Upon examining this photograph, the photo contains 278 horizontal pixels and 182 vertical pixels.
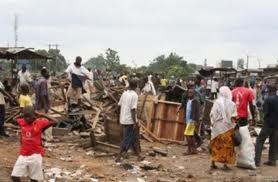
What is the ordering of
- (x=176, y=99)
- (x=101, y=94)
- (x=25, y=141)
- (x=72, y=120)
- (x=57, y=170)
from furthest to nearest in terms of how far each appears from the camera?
1. (x=101, y=94)
2. (x=176, y=99)
3. (x=72, y=120)
4. (x=57, y=170)
5. (x=25, y=141)

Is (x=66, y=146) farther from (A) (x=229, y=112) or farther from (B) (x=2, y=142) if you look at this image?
(A) (x=229, y=112)

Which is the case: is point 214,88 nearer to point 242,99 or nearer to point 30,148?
point 242,99

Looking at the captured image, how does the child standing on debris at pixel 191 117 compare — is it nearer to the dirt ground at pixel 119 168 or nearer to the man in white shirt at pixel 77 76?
the dirt ground at pixel 119 168

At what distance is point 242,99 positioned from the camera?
13289mm

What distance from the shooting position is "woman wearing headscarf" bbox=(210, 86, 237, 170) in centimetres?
1230

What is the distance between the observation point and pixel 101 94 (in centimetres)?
2188

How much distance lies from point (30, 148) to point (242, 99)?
6.65 metres

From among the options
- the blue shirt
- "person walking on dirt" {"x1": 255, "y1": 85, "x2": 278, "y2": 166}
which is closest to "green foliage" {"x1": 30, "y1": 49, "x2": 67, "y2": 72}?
the blue shirt

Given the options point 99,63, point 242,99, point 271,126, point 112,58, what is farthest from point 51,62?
point 99,63

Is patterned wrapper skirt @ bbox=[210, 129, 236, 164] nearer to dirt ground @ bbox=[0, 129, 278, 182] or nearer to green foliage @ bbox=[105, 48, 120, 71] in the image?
dirt ground @ bbox=[0, 129, 278, 182]

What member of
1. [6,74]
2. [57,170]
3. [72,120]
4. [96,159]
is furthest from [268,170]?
[6,74]

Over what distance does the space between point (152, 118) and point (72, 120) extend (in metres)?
2.31

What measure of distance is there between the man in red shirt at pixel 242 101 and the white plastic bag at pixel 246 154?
0.34 m

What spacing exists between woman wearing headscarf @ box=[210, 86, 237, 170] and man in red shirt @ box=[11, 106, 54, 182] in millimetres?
5249
